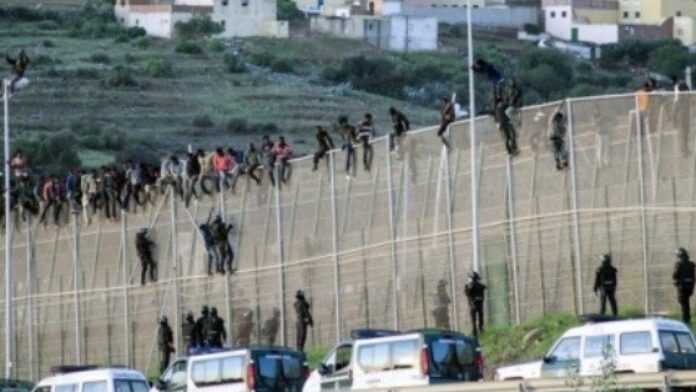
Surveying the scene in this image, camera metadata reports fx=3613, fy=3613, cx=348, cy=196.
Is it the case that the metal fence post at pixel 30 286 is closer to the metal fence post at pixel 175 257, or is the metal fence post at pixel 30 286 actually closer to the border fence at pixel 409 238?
the border fence at pixel 409 238

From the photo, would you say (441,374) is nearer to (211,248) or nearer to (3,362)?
(211,248)

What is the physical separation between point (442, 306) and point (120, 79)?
10944cm

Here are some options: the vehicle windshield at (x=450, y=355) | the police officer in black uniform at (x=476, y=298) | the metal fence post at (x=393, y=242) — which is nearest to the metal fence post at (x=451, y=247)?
the police officer in black uniform at (x=476, y=298)

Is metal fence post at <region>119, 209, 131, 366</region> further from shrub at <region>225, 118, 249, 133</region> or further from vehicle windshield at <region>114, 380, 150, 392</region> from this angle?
shrub at <region>225, 118, 249, 133</region>

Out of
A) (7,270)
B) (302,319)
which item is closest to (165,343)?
(302,319)

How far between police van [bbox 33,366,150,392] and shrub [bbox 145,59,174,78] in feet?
404

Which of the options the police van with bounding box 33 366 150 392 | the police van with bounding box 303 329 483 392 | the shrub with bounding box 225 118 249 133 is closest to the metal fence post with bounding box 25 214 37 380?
the police van with bounding box 33 366 150 392

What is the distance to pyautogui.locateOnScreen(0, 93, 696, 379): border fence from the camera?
6600cm

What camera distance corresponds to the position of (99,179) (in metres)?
83.2

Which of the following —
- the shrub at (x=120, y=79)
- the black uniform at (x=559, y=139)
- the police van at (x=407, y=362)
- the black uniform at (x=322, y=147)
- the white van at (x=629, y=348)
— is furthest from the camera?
the shrub at (x=120, y=79)

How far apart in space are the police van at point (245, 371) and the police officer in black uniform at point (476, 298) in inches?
287

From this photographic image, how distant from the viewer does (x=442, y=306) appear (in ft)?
230

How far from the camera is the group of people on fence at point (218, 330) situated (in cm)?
7225

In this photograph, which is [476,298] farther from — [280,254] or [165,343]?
[165,343]
